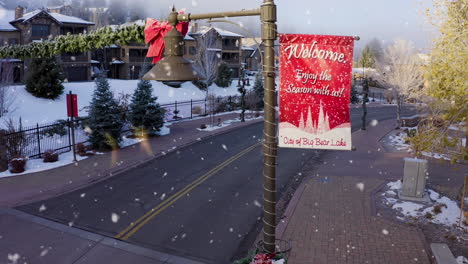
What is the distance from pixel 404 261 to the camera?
29.1 ft

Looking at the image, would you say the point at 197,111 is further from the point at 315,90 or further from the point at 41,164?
the point at 315,90

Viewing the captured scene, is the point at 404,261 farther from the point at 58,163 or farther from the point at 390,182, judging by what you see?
the point at 58,163

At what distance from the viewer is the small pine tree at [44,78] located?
103 feet

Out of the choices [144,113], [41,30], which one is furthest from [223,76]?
[144,113]

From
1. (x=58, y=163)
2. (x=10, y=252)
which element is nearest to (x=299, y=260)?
(x=10, y=252)

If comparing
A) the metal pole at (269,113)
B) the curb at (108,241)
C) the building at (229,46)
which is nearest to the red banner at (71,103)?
the curb at (108,241)

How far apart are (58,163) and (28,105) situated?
1685 cm

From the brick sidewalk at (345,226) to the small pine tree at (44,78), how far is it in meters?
24.8

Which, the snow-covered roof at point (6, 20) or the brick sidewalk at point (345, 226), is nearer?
the brick sidewalk at point (345, 226)

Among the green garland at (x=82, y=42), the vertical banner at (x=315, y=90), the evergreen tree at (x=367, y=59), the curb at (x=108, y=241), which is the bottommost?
the curb at (x=108, y=241)

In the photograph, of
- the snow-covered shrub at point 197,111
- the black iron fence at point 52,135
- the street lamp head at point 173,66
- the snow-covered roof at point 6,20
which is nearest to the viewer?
the street lamp head at point 173,66

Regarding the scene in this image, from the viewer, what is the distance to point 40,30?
41406 mm

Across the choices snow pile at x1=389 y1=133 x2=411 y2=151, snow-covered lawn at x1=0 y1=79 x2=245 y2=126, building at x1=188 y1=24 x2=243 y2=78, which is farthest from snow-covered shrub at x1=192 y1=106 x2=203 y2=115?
building at x1=188 y1=24 x2=243 y2=78

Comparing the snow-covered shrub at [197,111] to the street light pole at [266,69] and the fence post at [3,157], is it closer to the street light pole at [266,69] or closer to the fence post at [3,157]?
the fence post at [3,157]
